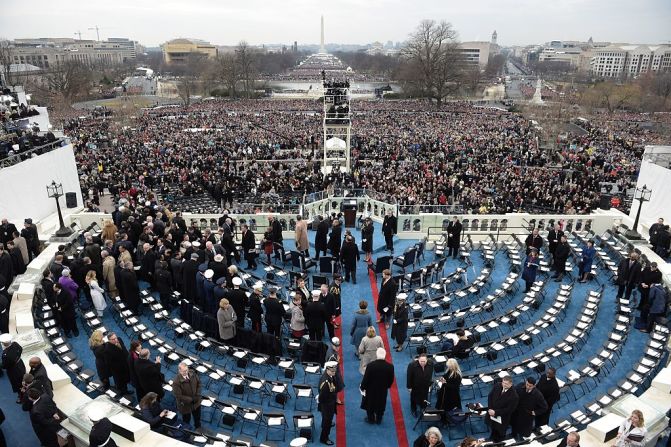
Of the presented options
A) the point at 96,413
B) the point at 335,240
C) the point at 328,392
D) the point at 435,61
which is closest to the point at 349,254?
the point at 335,240

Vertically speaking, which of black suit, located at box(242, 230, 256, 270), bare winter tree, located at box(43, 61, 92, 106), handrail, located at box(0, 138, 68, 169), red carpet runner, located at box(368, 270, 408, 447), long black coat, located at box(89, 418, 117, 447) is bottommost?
red carpet runner, located at box(368, 270, 408, 447)

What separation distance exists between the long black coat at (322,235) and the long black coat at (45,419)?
8496mm

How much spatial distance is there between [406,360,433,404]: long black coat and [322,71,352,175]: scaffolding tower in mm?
17798

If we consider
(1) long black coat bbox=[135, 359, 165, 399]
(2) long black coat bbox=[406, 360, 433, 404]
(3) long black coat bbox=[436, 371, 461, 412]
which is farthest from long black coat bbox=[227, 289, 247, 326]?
(3) long black coat bbox=[436, 371, 461, 412]

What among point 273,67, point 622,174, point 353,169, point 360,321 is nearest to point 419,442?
point 360,321

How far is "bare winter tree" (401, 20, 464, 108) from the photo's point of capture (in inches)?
2670

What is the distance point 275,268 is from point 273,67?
145417 millimetres

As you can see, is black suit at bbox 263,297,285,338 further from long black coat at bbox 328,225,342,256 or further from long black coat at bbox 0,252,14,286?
long black coat at bbox 0,252,14,286

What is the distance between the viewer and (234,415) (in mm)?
7551

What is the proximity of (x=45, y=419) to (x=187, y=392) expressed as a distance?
1870mm

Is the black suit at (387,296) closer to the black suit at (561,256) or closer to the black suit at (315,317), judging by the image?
the black suit at (315,317)

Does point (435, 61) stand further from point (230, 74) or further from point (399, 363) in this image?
point (399, 363)

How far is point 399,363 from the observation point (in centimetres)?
951

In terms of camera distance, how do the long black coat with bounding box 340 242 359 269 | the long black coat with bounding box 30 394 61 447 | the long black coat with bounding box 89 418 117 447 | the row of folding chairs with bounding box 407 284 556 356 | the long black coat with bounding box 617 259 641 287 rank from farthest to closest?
the long black coat with bounding box 340 242 359 269 → the long black coat with bounding box 617 259 641 287 → the row of folding chairs with bounding box 407 284 556 356 → the long black coat with bounding box 30 394 61 447 → the long black coat with bounding box 89 418 117 447
